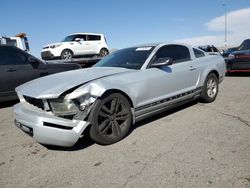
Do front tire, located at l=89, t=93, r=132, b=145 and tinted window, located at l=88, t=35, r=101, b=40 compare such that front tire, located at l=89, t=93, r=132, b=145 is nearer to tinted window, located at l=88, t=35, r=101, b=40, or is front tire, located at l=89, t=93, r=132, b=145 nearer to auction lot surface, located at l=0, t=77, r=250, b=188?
auction lot surface, located at l=0, t=77, r=250, b=188

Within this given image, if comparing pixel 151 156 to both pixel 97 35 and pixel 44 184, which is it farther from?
pixel 97 35

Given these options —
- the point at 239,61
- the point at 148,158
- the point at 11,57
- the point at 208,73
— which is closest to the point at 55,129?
the point at 148,158

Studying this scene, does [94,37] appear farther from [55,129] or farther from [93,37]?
[55,129]

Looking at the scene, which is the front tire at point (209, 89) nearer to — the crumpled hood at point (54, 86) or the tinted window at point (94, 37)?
the crumpled hood at point (54, 86)

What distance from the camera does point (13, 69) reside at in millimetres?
6664

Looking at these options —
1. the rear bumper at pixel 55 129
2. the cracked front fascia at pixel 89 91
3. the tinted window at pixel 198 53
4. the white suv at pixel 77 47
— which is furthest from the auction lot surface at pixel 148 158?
the white suv at pixel 77 47

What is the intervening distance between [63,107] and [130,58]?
6.26 feet

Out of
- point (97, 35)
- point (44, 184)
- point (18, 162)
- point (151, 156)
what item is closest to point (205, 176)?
point (151, 156)

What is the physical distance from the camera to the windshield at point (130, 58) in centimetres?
446

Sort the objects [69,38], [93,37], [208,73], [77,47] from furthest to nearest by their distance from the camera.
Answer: [93,37] < [69,38] < [77,47] < [208,73]

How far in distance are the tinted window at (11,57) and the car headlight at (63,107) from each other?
4.11m

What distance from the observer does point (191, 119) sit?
4.63 m

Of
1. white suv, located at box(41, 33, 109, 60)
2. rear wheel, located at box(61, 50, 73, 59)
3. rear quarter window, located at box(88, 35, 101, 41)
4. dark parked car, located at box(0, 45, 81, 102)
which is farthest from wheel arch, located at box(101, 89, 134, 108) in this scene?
rear quarter window, located at box(88, 35, 101, 41)

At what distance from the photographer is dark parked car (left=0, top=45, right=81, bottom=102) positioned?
21.4 ft
